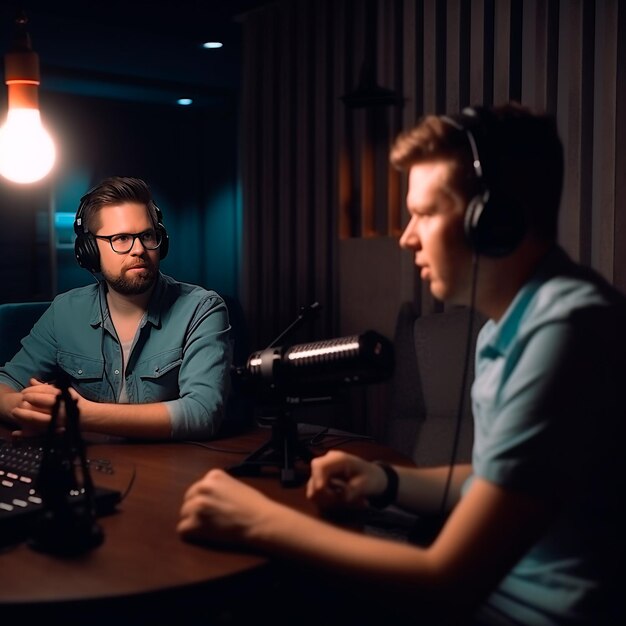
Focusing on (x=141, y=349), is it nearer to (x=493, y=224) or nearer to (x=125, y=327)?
(x=125, y=327)

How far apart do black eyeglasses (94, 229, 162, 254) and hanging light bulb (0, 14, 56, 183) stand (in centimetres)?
25

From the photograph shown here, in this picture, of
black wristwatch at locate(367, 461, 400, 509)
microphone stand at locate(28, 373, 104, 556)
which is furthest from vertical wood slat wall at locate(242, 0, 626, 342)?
microphone stand at locate(28, 373, 104, 556)

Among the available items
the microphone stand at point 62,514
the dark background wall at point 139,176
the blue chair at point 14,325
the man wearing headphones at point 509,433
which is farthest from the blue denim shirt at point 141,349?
the dark background wall at point 139,176

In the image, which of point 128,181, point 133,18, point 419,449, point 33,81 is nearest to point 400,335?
point 419,449

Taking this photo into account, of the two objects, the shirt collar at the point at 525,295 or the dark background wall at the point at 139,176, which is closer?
the shirt collar at the point at 525,295

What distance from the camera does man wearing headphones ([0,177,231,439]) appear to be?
219cm

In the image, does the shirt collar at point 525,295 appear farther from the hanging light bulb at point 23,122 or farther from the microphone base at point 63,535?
the hanging light bulb at point 23,122

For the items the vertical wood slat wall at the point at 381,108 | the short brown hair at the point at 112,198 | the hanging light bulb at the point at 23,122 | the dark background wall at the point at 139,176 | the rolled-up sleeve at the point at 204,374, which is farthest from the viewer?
the dark background wall at the point at 139,176

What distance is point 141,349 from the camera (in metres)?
2.25

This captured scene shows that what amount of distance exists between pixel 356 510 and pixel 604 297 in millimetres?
528

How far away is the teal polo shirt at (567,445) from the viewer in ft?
3.28

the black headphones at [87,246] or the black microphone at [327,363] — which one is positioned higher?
the black headphones at [87,246]

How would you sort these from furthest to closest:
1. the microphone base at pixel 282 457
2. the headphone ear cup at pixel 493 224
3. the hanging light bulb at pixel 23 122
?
the hanging light bulb at pixel 23 122
the microphone base at pixel 282 457
the headphone ear cup at pixel 493 224

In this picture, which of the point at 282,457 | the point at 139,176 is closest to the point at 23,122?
the point at 282,457
